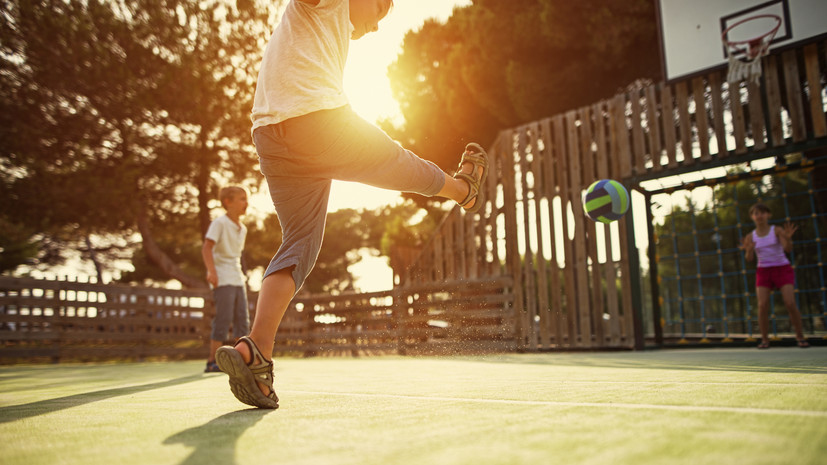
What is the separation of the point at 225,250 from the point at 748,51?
7117 millimetres

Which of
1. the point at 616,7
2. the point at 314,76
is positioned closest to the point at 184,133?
the point at 616,7

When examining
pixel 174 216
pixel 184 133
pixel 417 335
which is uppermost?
pixel 184 133

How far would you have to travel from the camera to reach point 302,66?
7.25 feet

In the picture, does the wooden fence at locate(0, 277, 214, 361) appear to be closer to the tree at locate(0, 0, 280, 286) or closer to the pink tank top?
the tree at locate(0, 0, 280, 286)

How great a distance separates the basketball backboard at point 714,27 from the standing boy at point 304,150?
7.19 m

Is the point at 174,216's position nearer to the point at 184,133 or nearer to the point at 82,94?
the point at 184,133

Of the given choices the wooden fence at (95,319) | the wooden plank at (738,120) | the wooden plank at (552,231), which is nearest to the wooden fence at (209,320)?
the wooden fence at (95,319)

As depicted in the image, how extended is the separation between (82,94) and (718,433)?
15921mm

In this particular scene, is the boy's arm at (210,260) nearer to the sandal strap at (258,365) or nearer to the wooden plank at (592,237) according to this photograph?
the sandal strap at (258,365)

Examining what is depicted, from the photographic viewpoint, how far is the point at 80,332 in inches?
397

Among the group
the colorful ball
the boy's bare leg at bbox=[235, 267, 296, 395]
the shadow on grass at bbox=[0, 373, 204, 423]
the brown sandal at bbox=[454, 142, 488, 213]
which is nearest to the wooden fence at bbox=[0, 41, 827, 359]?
the colorful ball

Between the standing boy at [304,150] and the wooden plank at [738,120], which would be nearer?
the standing boy at [304,150]

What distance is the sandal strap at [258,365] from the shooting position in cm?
202

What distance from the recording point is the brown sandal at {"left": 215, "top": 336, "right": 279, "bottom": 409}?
1.97 m
